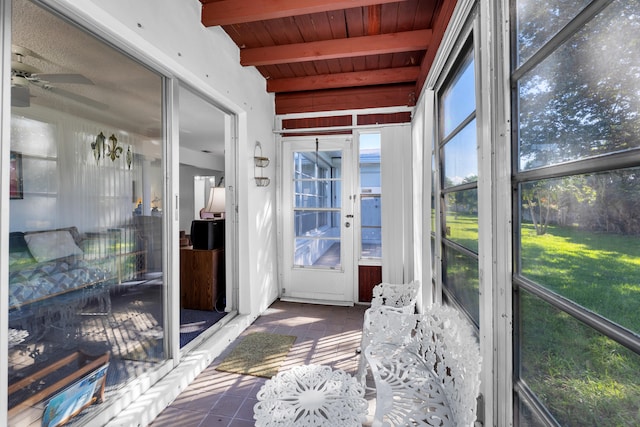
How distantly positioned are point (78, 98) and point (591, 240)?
7.06 ft

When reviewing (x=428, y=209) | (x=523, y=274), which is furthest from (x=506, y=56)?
(x=428, y=209)

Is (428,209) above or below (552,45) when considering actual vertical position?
below

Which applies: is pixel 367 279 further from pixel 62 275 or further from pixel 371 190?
pixel 62 275

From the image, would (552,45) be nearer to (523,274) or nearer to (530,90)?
(530,90)

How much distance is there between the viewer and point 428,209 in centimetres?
247

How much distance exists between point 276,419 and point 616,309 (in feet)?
4.00

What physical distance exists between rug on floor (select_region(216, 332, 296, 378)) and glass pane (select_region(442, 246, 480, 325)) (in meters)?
1.42

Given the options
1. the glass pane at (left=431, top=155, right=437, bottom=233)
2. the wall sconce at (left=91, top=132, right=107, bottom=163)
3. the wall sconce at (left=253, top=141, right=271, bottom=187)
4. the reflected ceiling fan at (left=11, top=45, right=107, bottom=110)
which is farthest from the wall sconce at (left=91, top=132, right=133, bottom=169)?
the glass pane at (left=431, top=155, right=437, bottom=233)

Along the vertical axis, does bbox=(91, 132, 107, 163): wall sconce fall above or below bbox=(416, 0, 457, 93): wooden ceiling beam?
below

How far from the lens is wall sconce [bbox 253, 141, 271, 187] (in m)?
3.15

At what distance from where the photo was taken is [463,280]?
1.85m

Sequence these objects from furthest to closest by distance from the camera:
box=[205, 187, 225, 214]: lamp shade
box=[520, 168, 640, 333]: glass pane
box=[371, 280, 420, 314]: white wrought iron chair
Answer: box=[205, 187, 225, 214]: lamp shade
box=[371, 280, 420, 314]: white wrought iron chair
box=[520, 168, 640, 333]: glass pane

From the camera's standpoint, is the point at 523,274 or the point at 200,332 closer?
the point at 523,274

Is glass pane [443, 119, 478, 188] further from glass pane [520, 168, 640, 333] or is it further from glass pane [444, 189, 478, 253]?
glass pane [520, 168, 640, 333]
